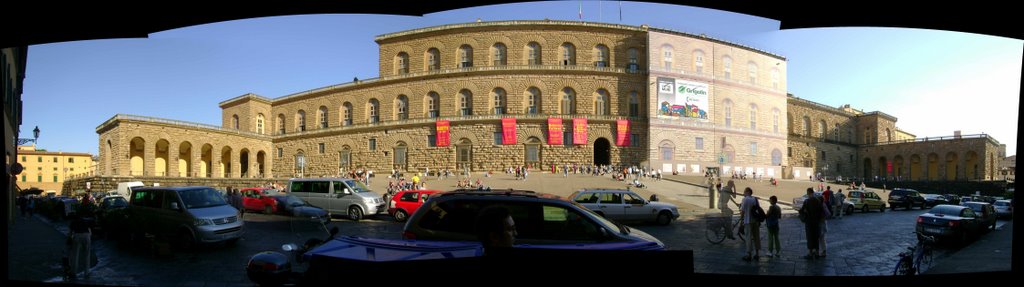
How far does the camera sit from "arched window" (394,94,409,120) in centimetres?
3741

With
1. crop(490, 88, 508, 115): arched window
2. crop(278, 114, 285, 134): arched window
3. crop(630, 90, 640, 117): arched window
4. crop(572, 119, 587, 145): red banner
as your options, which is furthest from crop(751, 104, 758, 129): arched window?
crop(278, 114, 285, 134): arched window

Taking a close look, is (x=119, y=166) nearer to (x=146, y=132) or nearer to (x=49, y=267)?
(x=146, y=132)

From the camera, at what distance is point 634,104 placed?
35375 millimetres

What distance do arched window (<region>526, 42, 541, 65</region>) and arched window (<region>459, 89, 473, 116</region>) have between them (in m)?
5.46

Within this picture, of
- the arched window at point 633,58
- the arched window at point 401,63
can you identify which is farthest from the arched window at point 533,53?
the arched window at point 401,63

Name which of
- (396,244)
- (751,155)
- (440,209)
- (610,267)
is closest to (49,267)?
(440,209)

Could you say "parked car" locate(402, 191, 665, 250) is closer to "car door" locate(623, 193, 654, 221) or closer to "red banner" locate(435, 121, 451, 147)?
"car door" locate(623, 193, 654, 221)

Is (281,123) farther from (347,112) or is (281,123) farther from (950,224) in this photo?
(950,224)

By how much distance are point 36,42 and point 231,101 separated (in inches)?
1834

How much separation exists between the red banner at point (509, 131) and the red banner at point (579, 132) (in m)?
4.74

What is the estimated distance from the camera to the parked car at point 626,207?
1351 centimetres

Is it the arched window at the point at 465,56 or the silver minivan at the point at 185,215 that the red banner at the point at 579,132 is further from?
the silver minivan at the point at 185,215

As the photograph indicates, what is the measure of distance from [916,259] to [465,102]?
31.9 meters

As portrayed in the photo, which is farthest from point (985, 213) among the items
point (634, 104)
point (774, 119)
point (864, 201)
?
point (634, 104)
